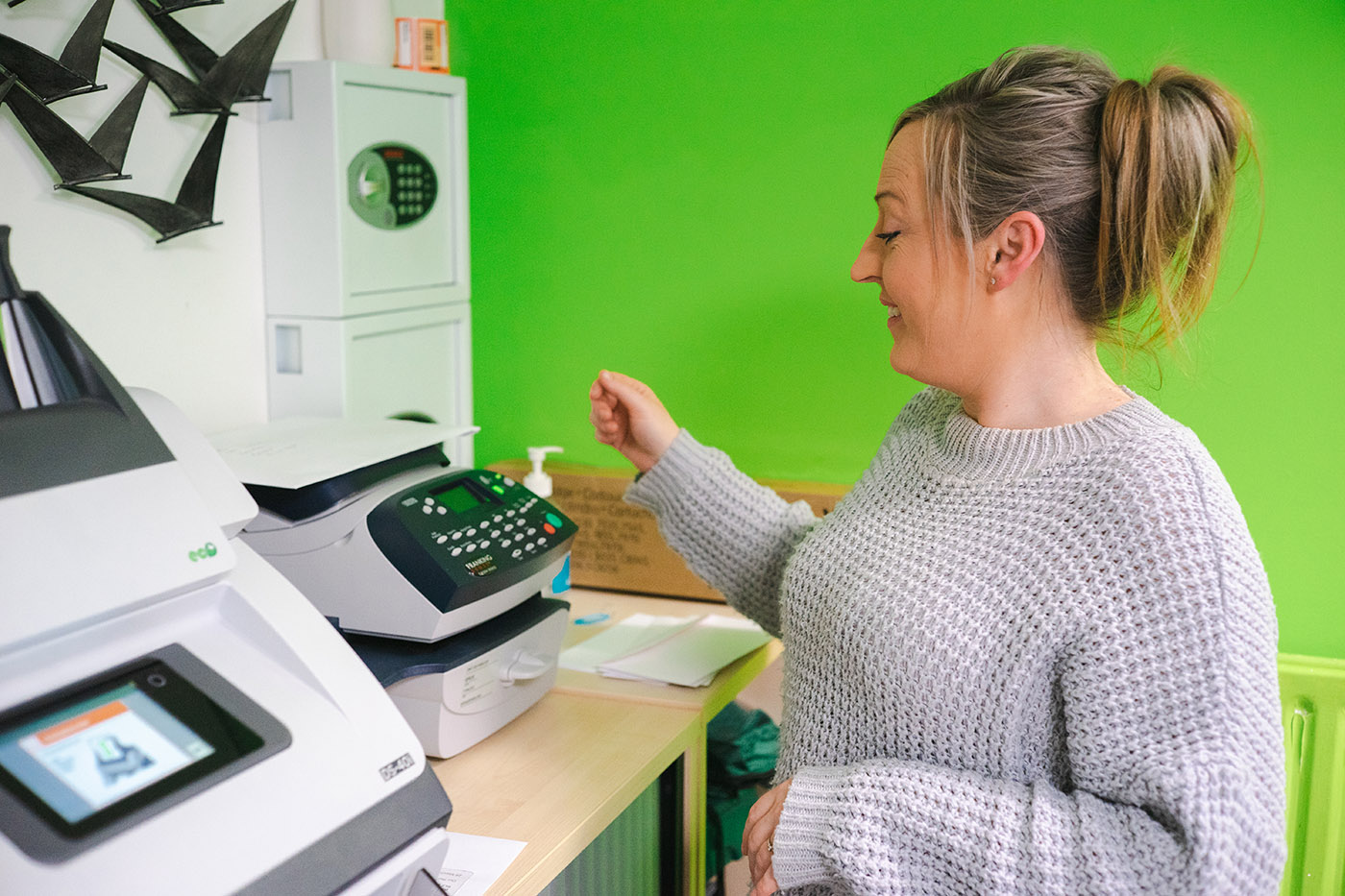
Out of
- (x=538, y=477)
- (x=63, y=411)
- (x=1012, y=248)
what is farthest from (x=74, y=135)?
(x=1012, y=248)

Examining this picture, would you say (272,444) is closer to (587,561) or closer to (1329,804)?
(587,561)

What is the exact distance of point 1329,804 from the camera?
1674mm

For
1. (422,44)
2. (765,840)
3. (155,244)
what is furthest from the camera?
(422,44)

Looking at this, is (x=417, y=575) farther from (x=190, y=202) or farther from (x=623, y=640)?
(x=190, y=202)

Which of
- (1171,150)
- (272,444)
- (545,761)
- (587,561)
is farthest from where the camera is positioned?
(587,561)

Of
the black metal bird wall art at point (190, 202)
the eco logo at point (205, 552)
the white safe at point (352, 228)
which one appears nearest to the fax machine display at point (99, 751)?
the eco logo at point (205, 552)

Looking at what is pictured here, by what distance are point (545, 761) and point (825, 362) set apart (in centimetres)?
86

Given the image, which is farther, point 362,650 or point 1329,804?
point 1329,804

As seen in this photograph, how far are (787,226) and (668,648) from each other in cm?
71

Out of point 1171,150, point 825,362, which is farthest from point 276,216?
point 1171,150

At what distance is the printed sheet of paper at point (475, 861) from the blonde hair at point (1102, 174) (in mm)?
726

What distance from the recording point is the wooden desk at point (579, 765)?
1.14m

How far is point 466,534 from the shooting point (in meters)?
1.32

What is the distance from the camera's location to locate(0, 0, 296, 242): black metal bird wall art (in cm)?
130
